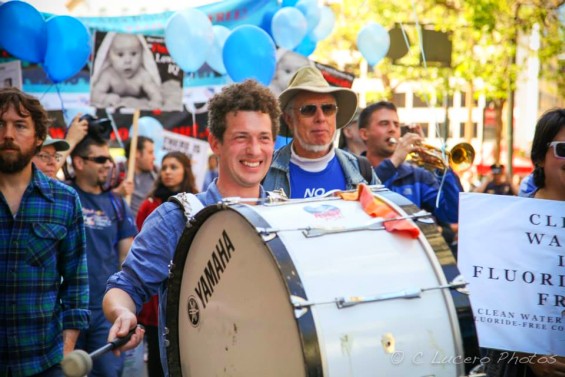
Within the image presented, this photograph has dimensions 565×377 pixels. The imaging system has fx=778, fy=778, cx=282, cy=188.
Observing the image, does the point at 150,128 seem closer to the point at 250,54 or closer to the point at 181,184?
the point at 250,54

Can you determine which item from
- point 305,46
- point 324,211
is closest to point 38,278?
point 324,211

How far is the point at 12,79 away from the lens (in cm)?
765

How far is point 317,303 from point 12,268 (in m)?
2.13

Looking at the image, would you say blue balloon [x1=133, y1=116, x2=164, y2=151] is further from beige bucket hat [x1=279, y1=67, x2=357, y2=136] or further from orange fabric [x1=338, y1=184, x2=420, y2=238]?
orange fabric [x1=338, y1=184, x2=420, y2=238]

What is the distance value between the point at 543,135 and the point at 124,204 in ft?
11.6

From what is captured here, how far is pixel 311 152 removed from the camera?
4.44m

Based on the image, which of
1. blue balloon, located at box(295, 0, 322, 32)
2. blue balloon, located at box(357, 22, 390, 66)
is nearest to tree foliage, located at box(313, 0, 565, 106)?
blue balloon, located at box(357, 22, 390, 66)

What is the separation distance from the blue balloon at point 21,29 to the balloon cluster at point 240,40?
4.98ft

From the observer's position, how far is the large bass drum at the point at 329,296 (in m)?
2.25

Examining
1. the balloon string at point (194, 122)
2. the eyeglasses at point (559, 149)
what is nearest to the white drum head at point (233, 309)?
the eyeglasses at point (559, 149)

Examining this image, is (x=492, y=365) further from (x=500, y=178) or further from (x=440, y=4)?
(x=440, y=4)

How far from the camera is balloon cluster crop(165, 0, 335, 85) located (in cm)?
814

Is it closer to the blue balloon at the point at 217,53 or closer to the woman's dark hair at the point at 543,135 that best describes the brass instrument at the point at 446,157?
the woman's dark hair at the point at 543,135

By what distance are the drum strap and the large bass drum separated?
284 mm
